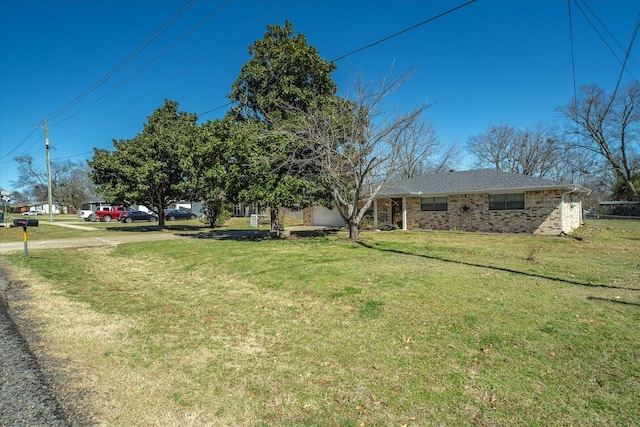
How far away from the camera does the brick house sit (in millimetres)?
17297

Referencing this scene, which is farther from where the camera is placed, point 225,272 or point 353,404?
point 225,272

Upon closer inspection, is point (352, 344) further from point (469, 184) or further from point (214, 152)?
point (469, 184)

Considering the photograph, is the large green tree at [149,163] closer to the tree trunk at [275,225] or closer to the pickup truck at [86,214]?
the tree trunk at [275,225]

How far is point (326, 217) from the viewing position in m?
26.2

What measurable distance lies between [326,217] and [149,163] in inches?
483

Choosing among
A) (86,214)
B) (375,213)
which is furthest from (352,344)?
(86,214)

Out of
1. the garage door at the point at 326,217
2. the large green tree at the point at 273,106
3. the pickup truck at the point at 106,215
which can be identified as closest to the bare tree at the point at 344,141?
the large green tree at the point at 273,106

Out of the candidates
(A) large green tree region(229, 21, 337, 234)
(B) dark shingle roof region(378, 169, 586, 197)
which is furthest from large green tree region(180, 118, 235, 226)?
(B) dark shingle roof region(378, 169, 586, 197)

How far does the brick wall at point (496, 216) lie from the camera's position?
17.2 meters

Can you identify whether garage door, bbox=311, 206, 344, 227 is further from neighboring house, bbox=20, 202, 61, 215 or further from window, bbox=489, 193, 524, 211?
neighboring house, bbox=20, 202, 61, 215

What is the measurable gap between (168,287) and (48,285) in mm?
2584

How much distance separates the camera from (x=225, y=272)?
8516 mm

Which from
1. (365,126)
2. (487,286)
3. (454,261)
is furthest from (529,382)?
(365,126)

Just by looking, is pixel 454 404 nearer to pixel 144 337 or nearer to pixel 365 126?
pixel 144 337
